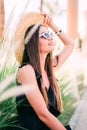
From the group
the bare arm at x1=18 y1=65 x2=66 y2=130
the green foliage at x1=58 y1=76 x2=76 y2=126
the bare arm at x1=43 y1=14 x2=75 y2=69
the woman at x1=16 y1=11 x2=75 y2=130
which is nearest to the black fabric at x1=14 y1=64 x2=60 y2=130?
the woman at x1=16 y1=11 x2=75 y2=130

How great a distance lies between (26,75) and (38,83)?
0.17 meters

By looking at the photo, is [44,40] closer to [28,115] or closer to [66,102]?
[28,115]

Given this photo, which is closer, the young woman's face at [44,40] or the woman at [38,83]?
the woman at [38,83]

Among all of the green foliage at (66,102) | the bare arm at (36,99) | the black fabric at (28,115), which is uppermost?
the bare arm at (36,99)

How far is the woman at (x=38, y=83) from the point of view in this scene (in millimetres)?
2920

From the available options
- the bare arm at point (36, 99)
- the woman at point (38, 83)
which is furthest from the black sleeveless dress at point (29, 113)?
the bare arm at point (36, 99)

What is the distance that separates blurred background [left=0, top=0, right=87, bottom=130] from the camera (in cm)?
304

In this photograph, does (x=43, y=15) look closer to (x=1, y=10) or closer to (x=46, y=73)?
(x=46, y=73)

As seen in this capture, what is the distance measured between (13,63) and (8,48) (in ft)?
1.64

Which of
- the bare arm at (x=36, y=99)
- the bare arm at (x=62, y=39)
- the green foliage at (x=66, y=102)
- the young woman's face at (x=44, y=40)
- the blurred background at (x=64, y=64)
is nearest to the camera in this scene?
the bare arm at (x=36, y=99)

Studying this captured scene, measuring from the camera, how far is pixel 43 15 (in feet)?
11.2

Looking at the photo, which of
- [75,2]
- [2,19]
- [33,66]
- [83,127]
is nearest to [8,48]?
[33,66]

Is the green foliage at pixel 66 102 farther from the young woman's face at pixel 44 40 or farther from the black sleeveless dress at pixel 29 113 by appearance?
the young woman's face at pixel 44 40

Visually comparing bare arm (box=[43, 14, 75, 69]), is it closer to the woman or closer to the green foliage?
the woman
